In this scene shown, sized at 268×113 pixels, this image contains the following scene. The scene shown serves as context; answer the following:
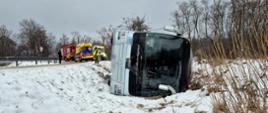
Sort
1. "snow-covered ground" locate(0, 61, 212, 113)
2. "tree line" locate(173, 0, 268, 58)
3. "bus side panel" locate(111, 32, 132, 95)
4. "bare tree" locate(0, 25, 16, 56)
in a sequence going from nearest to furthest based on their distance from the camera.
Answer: "tree line" locate(173, 0, 268, 58) < "snow-covered ground" locate(0, 61, 212, 113) < "bus side panel" locate(111, 32, 132, 95) < "bare tree" locate(0, 25, 16, 56)

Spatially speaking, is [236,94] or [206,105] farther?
[206,105]

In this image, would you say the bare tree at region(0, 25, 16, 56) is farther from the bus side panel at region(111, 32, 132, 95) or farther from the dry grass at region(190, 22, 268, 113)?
the dry grass at region(190, 22, 268, 113)

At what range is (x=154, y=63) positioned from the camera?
9680mm

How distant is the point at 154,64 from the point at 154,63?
0.13 ft

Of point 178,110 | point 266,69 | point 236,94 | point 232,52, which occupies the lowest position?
point 178,110

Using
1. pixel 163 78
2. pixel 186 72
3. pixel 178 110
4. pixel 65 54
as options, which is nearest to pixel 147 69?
pixel 163 78

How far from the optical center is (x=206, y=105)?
5.54 meters

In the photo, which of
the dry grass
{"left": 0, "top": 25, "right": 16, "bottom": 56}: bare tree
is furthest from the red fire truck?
the dry grass

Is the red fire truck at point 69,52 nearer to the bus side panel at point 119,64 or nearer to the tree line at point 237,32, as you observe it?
the bus side panel at point 119,64

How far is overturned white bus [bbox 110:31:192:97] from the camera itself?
9.58m

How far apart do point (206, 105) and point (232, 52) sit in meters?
2.35

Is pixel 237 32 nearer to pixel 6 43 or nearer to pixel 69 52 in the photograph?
pixel 69 52

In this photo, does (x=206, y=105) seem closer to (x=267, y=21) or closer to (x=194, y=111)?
(x=194, y=111)

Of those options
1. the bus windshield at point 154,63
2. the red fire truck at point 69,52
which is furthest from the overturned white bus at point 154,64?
the red fire truck at point 69,52
